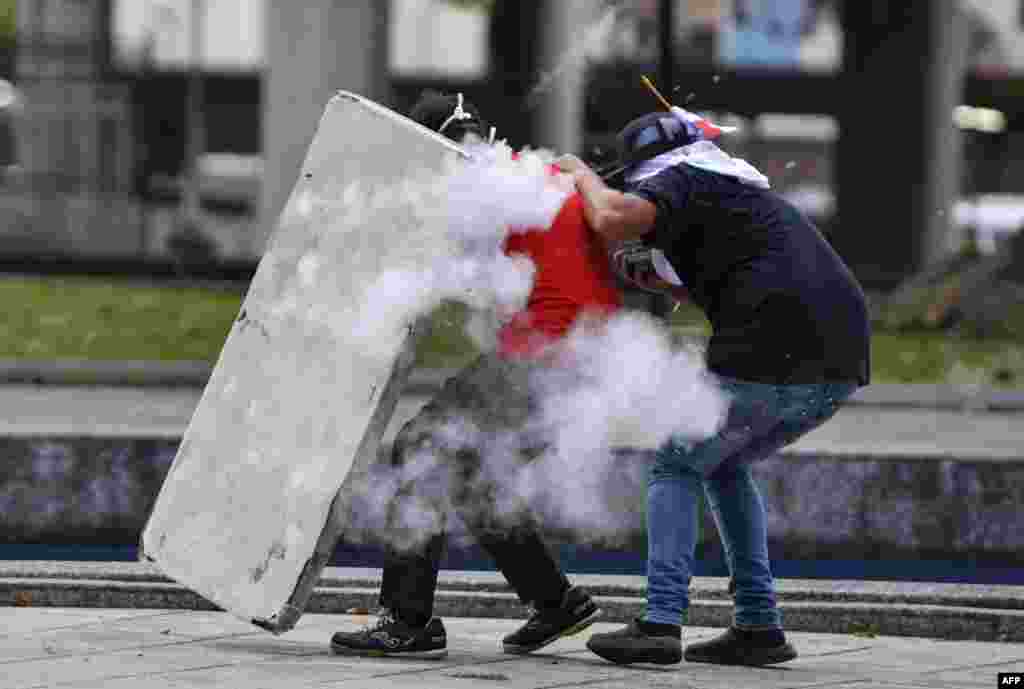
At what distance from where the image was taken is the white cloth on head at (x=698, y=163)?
6.39 metres

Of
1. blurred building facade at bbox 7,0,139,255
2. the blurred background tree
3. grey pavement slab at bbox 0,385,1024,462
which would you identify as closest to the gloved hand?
grey pavement slab at bbox 0,385,1024,462

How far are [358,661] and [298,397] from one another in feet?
2.42

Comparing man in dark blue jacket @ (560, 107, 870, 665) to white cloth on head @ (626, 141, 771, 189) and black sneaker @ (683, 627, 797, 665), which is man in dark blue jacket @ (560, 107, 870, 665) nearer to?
white cloth on head @ (626, 141, 771, 189)

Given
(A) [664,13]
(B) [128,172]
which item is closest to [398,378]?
(A) [664,13]

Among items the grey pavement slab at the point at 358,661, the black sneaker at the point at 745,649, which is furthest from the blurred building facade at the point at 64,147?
the black sneaker at the point at 745,649

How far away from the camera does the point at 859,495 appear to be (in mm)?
9266

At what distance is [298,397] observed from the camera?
21.2 feet

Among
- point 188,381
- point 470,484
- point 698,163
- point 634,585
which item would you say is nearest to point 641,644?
point 470,484

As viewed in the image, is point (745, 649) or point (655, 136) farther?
point (745, 649)

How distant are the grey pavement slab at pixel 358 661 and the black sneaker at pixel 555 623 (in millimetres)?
58

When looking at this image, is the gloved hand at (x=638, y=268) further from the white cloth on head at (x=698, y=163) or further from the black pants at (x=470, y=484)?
the black pants at (x=470, y=484)

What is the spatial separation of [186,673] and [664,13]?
9323 mm

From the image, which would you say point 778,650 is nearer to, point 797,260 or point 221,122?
point 797,260

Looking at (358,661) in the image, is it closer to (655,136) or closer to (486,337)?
(486,337)
